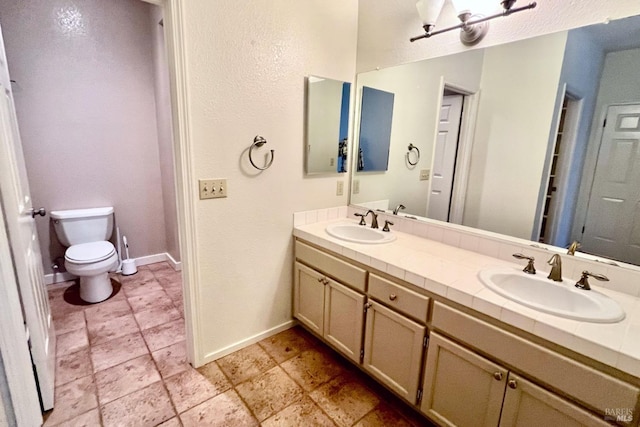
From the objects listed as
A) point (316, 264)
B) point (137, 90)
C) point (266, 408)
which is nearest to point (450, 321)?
point (316, 264)

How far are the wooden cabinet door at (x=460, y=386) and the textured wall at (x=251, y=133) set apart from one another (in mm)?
1153

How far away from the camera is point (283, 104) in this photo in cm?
190

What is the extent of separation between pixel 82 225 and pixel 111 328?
1.08 meters

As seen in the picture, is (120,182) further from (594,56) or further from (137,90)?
(594,56)

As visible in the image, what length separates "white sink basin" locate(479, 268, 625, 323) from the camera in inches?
41.6

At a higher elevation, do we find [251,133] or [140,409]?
[251,133]

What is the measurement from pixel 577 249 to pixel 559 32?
985mm

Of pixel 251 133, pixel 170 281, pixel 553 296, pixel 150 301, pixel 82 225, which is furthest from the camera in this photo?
pixel 170 281

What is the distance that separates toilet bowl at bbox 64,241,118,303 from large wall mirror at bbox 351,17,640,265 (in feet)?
8.05

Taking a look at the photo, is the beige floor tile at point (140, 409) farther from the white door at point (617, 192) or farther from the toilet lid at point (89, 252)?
the white door at point (617, 192)

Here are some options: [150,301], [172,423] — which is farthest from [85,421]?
[150,301]

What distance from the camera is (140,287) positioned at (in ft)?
9.35

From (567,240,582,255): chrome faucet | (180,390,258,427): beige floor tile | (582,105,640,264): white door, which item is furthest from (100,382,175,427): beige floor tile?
(582,105,640,264): white door

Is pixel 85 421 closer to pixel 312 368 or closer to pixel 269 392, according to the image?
pixel 269 392
